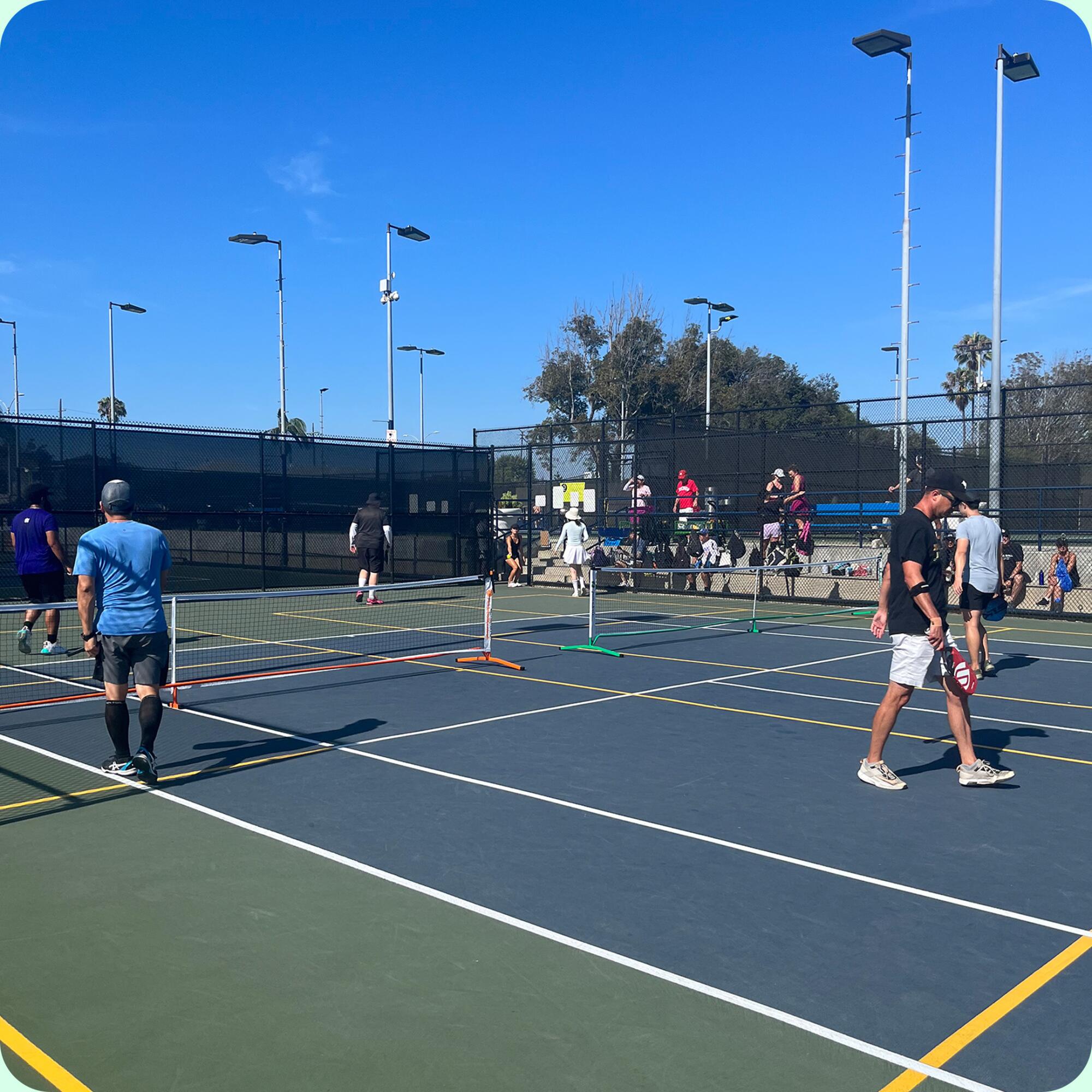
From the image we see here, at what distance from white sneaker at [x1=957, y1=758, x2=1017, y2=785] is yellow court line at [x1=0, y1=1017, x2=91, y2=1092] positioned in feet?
17.6

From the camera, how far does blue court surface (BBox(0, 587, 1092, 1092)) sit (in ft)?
11.1

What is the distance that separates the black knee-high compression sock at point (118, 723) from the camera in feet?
21.3

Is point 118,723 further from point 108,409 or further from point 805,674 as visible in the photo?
point 108,409

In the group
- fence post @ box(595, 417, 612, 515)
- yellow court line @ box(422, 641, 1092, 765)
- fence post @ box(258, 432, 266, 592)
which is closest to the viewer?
yellow court line @ box(422, 641, 1092, 765)

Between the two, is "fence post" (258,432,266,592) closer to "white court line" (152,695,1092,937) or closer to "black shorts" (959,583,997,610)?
"white court line" (152,695,1092,937)

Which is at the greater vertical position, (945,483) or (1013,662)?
(945,483)

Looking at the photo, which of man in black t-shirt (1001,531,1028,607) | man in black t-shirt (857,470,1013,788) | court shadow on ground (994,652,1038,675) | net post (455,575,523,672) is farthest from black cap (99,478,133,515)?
man in black t-shirt (1001,531,1028,607)

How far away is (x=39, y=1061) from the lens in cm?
329

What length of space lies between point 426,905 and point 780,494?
18222 mm

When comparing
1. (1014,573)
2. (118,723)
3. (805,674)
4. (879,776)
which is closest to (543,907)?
(879,776)

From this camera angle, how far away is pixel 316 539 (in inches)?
909

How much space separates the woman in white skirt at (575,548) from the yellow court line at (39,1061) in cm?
1850

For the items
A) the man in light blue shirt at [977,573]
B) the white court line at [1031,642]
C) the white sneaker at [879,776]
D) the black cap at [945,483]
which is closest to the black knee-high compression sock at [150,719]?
the white sneaker at [879,776]

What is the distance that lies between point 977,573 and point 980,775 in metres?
4.20
